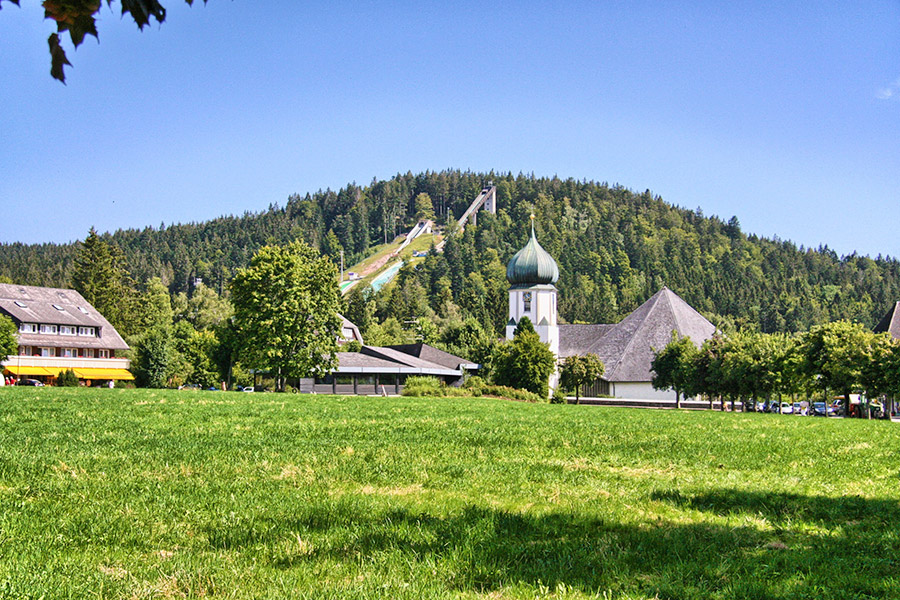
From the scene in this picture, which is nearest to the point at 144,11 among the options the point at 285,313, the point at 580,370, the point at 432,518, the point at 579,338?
the point at 432,518

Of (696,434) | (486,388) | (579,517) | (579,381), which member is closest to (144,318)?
(579,381)

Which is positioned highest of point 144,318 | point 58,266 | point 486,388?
point 58,266

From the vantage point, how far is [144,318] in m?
107

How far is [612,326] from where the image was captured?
349 feet

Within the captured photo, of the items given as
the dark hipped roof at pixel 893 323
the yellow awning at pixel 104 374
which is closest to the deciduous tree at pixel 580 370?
the dark hipped roof at pixel 893 323

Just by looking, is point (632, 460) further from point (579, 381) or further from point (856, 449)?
point (579, 381)

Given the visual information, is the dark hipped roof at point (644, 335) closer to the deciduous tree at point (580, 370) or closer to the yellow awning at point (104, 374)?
the deciduous tree at point (580, 370)

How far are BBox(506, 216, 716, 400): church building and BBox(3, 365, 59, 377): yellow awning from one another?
1986 inches

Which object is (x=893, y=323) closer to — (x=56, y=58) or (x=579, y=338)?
(x=579, y=338)

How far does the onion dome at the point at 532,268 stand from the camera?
4006 inches

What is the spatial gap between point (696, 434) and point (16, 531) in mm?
12848

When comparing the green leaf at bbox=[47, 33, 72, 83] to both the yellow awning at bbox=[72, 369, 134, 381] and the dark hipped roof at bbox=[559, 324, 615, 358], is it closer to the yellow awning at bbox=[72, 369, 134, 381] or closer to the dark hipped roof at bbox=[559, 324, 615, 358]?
the yellow awning at bbox=[72, 369, 134, 381]

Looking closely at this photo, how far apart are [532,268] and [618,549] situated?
96.7 m

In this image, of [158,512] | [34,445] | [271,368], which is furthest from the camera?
A: [271,368]
